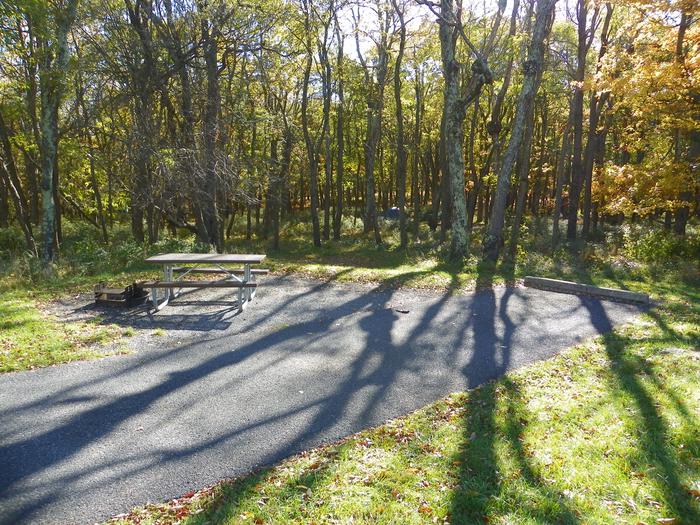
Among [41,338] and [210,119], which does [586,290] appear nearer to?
[41,338]

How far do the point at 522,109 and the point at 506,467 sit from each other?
1037cm

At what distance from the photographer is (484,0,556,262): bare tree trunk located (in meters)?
11.3

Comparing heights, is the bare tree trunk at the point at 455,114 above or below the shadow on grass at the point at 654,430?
above

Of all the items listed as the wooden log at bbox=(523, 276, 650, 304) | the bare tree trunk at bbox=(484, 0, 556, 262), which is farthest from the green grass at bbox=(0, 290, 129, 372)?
the bare tree trunk at bbox=(484, 0, 556, 262)

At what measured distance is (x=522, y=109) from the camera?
11.8m

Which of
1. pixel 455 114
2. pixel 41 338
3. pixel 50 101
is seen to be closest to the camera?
pixel 41 338

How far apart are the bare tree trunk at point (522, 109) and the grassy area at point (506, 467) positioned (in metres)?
7.73

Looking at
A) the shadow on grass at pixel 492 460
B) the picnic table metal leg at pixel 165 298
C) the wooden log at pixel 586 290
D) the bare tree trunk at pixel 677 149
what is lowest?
the shadow on grass at pixel 492 460

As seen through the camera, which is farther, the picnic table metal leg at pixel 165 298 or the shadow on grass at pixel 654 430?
the picnic table metal leg at pixel 165 298

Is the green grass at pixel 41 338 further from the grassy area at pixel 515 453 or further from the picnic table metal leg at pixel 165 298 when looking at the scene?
the picnic table metal leg at pixel 165 298

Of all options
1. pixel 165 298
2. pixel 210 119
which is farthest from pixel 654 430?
pixel 210 119

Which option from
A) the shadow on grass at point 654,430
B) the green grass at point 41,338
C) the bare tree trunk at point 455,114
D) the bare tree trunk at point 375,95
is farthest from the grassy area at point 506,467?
the bare tree trunk at point 375,95

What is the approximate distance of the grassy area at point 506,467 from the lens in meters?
3.08

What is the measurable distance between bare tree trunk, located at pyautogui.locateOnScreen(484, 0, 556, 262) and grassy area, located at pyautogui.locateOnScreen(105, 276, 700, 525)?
773cm
